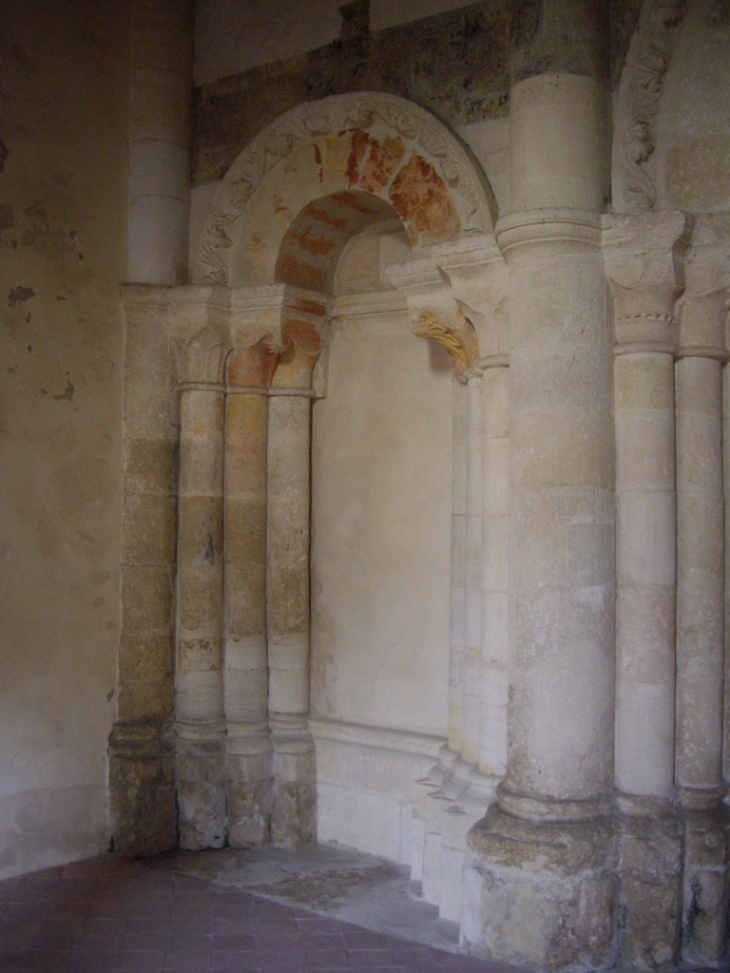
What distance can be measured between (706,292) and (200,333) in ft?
8.23

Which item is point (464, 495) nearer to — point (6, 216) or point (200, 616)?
point (200, 616)

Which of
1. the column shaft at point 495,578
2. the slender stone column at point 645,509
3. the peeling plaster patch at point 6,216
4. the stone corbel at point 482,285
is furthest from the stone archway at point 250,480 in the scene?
the slender stone column at point 645,509

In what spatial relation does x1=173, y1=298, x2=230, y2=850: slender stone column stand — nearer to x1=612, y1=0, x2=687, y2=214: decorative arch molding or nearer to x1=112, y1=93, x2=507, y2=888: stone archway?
x1=112, y1=93, x2=507, y2=888: stone archway

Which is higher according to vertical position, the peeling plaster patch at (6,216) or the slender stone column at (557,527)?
the peeling plaster patch at (6,216)

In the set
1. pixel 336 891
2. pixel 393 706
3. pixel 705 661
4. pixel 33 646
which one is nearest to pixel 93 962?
pixel 336 891

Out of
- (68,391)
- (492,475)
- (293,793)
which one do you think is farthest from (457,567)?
(68,391)

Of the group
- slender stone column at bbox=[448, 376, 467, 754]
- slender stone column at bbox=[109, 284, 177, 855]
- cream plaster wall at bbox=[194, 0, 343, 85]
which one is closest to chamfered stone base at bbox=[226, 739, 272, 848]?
slender stone column at bbox=[109, 284, 177, 855]

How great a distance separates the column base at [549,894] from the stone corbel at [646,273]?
1831 mm

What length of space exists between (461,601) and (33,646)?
2.01 meters

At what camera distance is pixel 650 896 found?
3969mm

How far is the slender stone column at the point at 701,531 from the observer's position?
13.6 ft

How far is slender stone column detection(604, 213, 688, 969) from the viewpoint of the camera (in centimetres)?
409

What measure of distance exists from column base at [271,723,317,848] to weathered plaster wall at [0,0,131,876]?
33.5 inches

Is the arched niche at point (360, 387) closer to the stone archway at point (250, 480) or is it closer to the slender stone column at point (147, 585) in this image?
the stone archway at point (250, 480)
